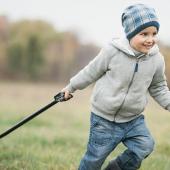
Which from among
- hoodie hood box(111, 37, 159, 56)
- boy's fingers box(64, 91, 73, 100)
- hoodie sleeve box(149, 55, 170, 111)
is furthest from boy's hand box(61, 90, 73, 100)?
hoodie sleeve box(149, 55, 170, 111)

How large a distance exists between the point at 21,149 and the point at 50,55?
1457 inches

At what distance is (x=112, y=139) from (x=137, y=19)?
1.11 metres

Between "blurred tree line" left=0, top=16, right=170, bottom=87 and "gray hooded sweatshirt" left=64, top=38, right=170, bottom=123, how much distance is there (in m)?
32.8

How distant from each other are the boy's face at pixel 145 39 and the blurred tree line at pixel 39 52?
33.0 meters

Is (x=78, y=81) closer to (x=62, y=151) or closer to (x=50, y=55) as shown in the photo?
(x=62, y=151)

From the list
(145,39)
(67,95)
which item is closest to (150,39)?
(145,39)

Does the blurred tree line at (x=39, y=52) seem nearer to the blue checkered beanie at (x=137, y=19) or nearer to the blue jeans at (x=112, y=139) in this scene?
the blue jeans at (x=112, y=139)

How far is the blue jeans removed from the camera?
4.76 metres

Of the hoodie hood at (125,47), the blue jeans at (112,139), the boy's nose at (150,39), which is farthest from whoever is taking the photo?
the blue jeans at (112,139)

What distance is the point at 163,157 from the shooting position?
21.1 feet

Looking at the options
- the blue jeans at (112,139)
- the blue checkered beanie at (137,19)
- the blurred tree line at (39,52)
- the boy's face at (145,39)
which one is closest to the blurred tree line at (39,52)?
the blurred tree line at (39,52)

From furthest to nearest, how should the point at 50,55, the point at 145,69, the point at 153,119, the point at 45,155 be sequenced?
the point at 50,55, the point at 153,119, the point at 45,155, the point at 145,69

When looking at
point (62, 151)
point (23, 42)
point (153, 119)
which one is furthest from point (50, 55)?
point (62, 151)

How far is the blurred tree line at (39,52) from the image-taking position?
3991 centimetres
